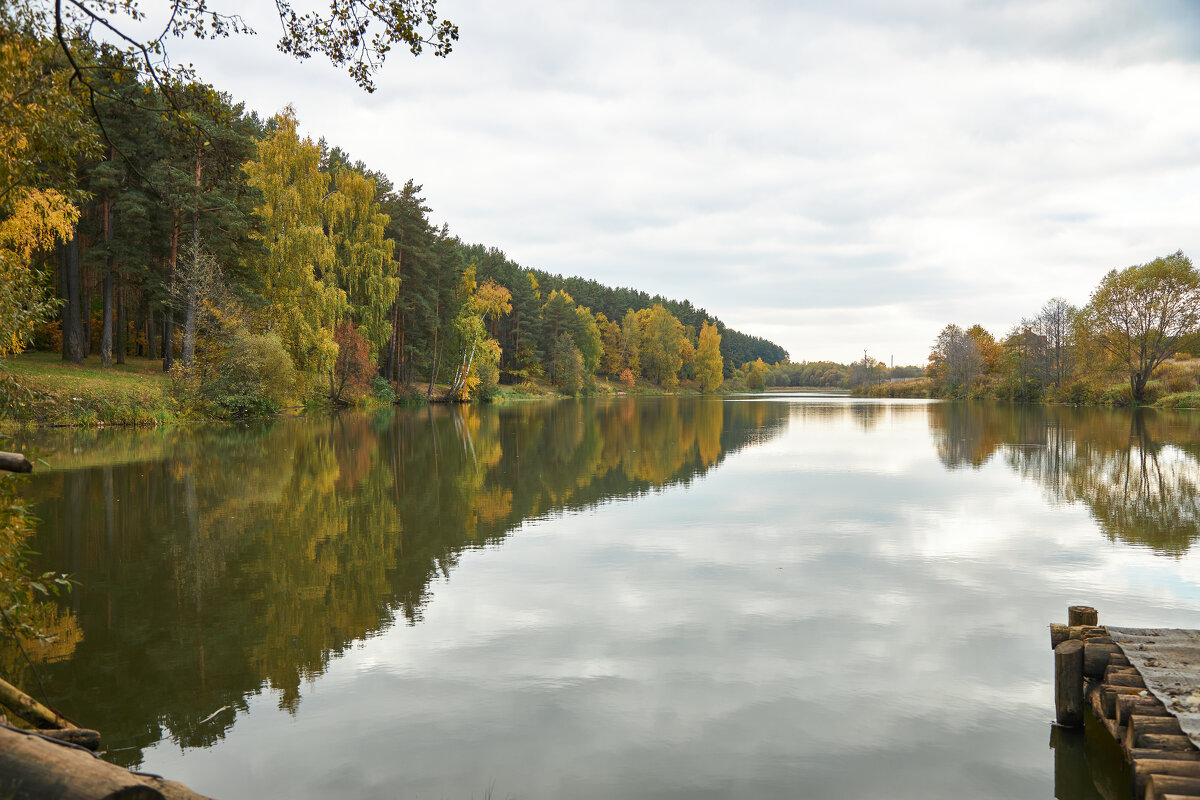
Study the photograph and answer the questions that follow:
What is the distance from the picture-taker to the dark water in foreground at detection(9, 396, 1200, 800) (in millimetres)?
5195

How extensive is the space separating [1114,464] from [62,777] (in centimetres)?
2533

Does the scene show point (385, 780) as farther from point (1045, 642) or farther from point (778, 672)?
point (1045, 642)

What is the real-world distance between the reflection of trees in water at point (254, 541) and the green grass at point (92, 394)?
2570 mm

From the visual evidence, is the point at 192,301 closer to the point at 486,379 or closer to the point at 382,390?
the point at 382,390

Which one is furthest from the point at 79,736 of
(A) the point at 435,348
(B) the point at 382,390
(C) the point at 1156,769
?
(A) the point at 435,348

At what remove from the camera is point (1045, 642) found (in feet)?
24.3

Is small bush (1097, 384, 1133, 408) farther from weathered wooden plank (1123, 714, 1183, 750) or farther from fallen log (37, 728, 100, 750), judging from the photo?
fallen log (37, 728, 100, 750)

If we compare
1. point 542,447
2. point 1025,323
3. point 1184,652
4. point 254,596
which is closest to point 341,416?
point 542,447

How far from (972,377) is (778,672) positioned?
290 ft

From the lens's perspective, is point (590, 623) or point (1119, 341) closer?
point (590, 623)

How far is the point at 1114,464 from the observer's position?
2106 centimetres

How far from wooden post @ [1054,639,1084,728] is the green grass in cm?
2821

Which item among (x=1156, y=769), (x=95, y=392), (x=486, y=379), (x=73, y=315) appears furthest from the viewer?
(x=486, y=379)

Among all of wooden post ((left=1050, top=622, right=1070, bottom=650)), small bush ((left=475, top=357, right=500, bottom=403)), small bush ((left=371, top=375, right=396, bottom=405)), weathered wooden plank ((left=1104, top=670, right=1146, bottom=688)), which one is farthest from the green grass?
small bush ((left=475, top=357, right=500, bottom=403))
